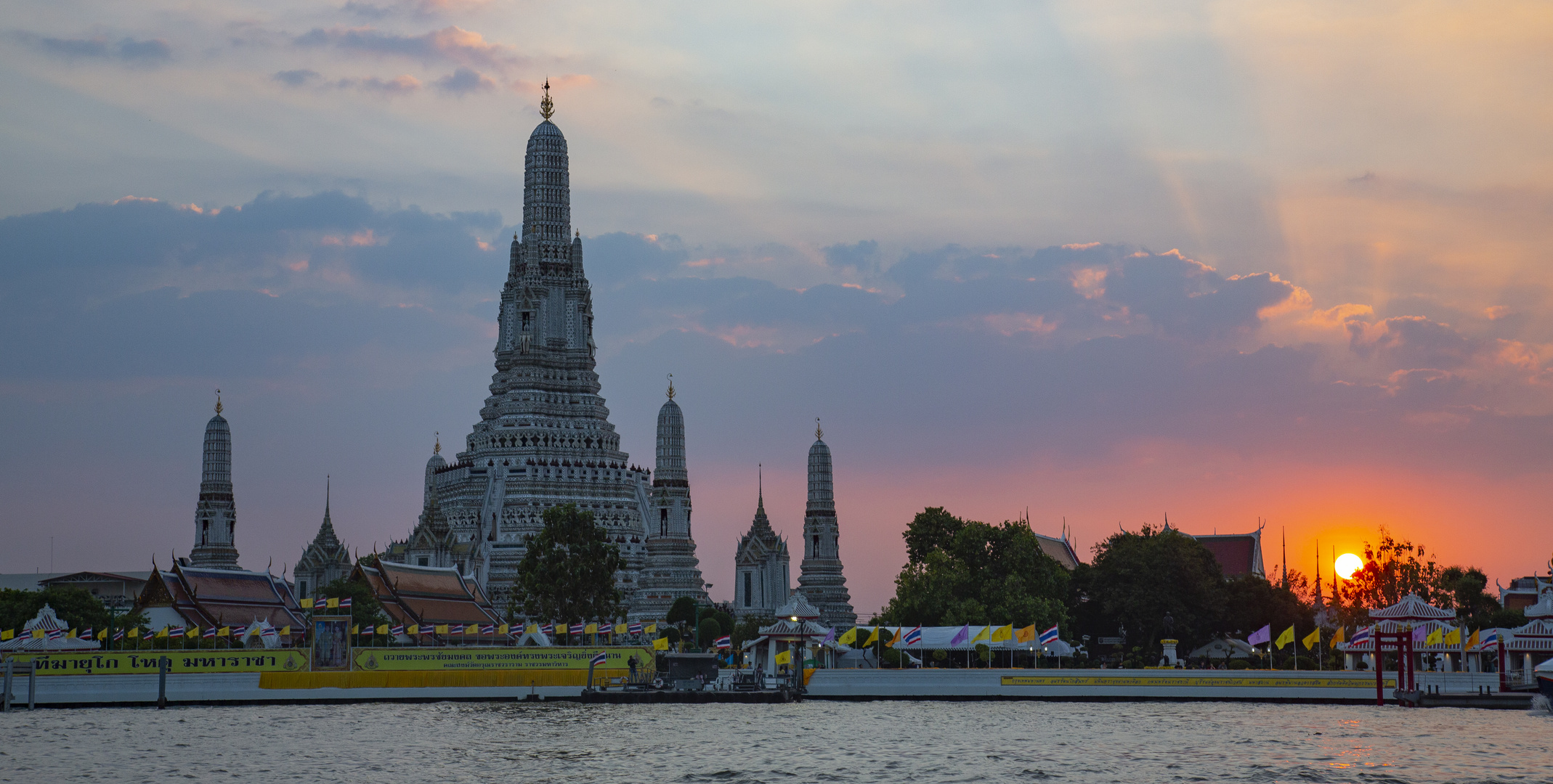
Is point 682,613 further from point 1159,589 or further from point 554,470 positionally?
point 1159,589

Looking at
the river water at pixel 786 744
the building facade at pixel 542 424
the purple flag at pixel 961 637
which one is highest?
the building facade at pixel 542 424

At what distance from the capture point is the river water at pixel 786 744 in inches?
1822

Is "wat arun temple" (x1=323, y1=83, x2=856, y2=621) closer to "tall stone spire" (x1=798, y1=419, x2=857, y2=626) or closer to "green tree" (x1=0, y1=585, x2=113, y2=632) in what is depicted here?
"tall stone spire" (x1=798, y1=419, x2=857, y2=626)

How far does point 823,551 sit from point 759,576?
4.34 m

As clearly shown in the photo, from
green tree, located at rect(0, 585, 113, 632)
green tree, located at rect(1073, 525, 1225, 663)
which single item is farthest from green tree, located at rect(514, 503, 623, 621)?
green tree, located at rect(1073, 525, 1225, 663)

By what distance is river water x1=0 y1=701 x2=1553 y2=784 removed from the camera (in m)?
46.3

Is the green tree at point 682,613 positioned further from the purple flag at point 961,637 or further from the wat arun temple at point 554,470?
the purple flag at point 961,637

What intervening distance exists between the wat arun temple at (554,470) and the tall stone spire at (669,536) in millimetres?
85

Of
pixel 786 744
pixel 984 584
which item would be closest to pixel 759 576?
pixel 984 584

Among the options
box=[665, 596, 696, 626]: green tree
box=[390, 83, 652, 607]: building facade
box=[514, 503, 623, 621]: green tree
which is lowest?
box=[665, 596, 696, 626]: green tree

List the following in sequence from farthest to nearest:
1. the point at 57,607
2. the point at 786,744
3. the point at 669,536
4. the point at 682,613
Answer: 1. the point at 669,536
2. the point at 682,613
3. the point at 57,607
4. the point at 786,744

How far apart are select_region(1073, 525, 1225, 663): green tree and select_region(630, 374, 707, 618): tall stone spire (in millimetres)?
29522

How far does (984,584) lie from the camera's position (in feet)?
277

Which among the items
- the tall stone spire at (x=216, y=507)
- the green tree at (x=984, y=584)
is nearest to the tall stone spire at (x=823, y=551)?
the green tree at (x=984, y=584)
